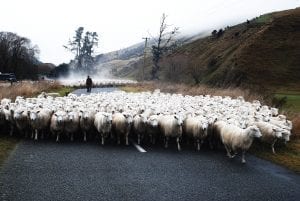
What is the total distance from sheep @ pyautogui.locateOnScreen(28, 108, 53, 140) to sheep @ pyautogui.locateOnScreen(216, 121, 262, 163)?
584 cm

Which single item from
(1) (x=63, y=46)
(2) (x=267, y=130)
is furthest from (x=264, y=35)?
(2) (x=267, y=130)

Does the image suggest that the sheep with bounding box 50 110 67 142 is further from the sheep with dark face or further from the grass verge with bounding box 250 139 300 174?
the grass verge with bounding box 250 139 300 174

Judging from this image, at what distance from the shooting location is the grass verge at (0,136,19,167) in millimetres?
11367

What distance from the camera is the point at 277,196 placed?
28.5 ft

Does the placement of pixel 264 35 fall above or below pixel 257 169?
above

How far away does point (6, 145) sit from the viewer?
1292 cm

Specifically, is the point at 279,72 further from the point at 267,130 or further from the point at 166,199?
the point at 166,199

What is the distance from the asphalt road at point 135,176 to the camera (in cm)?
838

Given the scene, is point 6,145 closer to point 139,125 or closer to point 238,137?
point 139,125

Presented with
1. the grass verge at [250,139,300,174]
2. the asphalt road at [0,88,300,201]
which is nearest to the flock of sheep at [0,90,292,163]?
the grass verge at [250,139,300,174]

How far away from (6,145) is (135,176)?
16.7 feet

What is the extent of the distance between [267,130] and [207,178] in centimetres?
514

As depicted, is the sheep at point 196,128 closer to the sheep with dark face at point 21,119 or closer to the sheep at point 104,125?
the sheep at point 104,125

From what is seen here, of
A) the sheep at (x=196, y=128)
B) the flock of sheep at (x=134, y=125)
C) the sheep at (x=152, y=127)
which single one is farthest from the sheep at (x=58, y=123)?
the sheep at (x=196, y=128)
